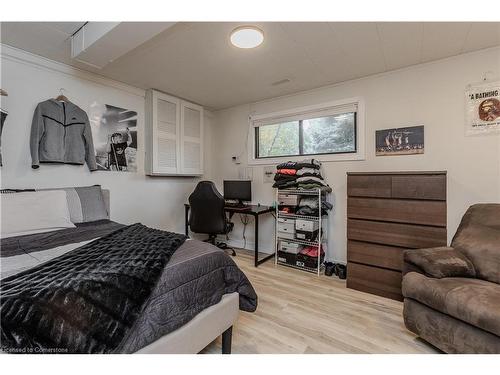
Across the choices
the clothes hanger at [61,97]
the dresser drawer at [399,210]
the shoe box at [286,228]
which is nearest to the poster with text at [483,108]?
the dresser drawer at [399,210]

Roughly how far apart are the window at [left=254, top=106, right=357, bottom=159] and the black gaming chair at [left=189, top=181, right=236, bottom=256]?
3.61 ft

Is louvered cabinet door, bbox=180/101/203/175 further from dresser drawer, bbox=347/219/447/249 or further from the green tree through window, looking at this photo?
dresser drawer, bbox=347/219/447/249

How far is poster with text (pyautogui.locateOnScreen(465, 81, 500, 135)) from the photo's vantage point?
221cm

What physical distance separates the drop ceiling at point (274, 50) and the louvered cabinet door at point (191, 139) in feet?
2.03

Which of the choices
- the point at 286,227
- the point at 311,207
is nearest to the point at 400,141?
the point at 311,207

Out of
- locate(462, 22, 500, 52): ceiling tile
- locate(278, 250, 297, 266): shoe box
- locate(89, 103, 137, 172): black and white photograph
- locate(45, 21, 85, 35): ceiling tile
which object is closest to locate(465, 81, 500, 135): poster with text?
locate(462, 22, 500, 52): ceiling tile

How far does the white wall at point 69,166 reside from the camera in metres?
2.29

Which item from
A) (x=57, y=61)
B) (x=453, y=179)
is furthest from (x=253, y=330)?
(x=57, y=61)

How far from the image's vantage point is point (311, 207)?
3.02 m

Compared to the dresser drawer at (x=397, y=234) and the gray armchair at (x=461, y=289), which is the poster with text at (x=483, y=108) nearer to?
the gray armchair at (x=461, y=289)

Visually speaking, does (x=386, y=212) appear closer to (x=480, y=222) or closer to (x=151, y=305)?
(x=480, y=222)

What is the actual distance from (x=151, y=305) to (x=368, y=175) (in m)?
2.23

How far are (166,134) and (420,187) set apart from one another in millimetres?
3133

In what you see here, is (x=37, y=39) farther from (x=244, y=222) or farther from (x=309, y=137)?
(x=244, y=222)
